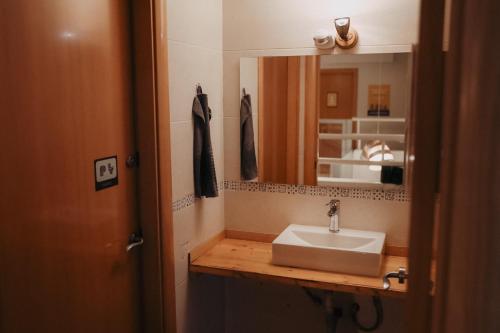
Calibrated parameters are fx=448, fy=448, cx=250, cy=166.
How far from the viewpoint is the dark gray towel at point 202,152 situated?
2141 millimetres

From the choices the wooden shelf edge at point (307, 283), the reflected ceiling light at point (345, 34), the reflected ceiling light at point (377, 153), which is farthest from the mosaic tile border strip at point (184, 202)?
the reflected ceiling light at point (345, 34)

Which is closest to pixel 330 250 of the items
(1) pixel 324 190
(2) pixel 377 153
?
(1) pixel 324 190

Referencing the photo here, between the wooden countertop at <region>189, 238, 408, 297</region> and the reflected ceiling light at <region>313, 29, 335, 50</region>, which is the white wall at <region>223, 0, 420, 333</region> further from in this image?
the wooden countertop at <region>189, 238, 408, 297</region>

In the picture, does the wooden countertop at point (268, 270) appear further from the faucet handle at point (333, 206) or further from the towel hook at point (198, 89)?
the towel hook at point (198, 89)

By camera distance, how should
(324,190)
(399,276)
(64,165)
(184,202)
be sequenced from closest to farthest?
1. (399,276)
2. (64,165)
3. (184,202)
4. (324,190)

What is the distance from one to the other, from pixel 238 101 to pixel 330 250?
939 millimetres

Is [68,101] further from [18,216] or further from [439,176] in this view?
[439,176]

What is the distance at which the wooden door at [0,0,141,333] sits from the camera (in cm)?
128

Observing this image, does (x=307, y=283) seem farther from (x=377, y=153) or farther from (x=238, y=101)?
(x=238, y=101)

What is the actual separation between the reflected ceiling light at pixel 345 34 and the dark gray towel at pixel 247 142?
0.56m

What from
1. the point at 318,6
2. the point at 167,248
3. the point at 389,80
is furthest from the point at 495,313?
the point at 318,6

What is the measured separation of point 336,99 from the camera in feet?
7.32

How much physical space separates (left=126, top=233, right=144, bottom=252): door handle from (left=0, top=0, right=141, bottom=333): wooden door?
22mm

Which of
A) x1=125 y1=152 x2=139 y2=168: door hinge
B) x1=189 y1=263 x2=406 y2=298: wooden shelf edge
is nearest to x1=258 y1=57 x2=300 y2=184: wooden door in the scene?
x1=189 y1=263 x2=406 y2=298: wooden shelf edge
